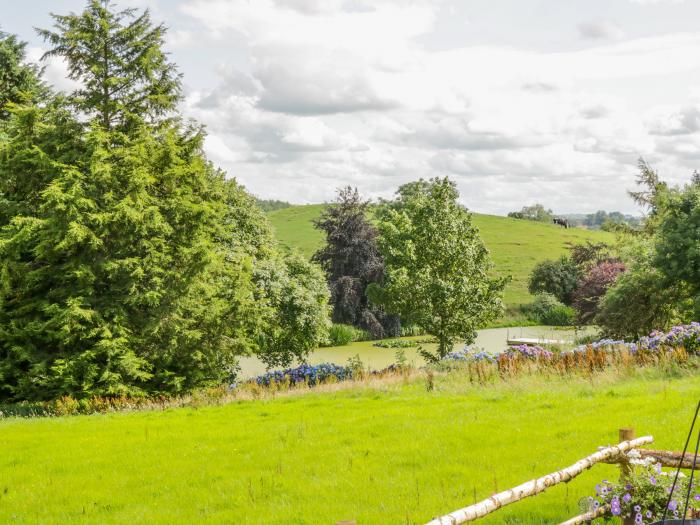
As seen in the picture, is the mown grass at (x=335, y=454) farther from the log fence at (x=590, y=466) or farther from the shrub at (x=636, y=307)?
the shrub at (x=636, y=307)

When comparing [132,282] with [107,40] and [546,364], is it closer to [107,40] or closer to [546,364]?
[107,40]

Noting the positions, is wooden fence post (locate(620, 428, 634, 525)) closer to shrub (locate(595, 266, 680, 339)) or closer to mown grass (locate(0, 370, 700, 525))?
mown grass (locate(0, 370, 700, 525))

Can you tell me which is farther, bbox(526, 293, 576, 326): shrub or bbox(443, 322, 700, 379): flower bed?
bbox(526, 293, 576, 326): shrub

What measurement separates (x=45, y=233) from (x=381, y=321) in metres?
26.8

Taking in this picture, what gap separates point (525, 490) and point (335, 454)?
233 inches

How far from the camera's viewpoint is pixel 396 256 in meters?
27.6

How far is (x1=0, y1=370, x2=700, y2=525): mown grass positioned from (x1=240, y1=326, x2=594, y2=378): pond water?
13.9m

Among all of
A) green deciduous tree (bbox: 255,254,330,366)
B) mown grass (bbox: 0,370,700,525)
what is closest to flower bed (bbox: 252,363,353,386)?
green deciduous tree (bbox: 255,254,330,366)

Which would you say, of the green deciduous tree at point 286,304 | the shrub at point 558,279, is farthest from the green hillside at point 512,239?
the green deciduous tree at point 286,304

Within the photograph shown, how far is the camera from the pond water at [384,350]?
33.8 meters

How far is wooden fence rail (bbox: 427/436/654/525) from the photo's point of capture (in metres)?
5.14

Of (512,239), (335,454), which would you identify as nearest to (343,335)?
(335,454)

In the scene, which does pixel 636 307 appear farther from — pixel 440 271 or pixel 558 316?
pixel 558 316

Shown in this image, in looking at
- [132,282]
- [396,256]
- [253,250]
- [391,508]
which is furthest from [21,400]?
[391,508]
